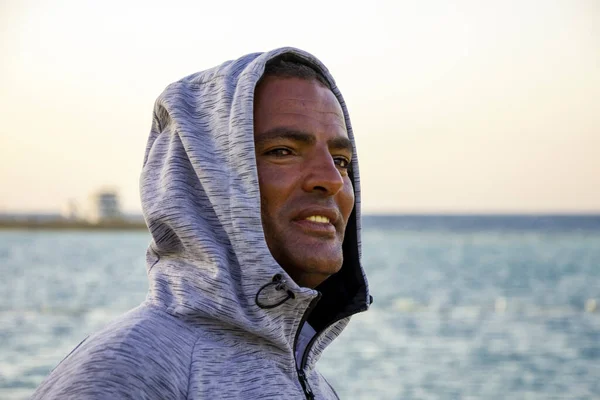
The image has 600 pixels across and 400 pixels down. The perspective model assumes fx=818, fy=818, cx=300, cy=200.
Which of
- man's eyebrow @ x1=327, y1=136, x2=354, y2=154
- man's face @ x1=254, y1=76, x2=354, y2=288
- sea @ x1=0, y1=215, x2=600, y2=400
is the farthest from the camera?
sea @ x1=0, y1=215, x2=600, y2=400

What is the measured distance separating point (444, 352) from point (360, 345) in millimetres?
1544

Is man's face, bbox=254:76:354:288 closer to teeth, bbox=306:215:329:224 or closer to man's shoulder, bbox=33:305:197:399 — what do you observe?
teeth, bbox=306:215:329:224

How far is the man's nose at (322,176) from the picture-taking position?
6.61 feet

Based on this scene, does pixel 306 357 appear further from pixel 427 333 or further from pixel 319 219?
pixel 427 333

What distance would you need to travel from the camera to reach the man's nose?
2.01 meters

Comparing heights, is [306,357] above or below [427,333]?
above

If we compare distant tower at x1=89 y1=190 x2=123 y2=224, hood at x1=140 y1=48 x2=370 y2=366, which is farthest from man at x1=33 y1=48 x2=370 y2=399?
distant tower at x1=89 y1=190 x2=123 y2=224

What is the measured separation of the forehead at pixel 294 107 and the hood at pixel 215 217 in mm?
68

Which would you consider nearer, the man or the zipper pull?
the man

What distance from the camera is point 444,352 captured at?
1472 cm

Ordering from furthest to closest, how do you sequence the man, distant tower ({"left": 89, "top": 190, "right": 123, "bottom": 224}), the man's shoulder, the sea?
distant tower ({"left": 89, "top": 190, "right": 123, "bottom": 224}), the sea, the man, the man's shoulder

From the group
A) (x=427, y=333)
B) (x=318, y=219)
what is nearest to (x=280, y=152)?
(x=318, y=219)

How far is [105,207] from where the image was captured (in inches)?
4299

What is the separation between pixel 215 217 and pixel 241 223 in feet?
0.29
